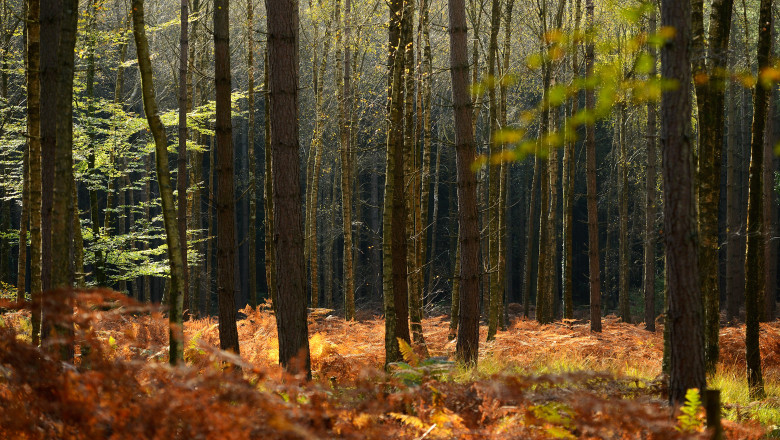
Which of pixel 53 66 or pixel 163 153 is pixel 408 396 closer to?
pixel 163 153

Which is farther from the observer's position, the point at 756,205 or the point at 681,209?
the point at 756,205

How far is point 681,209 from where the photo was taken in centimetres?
412

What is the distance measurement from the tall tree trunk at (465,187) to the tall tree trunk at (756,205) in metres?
3.03

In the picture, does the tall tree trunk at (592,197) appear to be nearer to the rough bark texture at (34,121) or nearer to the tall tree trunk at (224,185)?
the tall tree trunk at (224,185)

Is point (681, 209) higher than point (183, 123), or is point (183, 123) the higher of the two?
point (183, 123)

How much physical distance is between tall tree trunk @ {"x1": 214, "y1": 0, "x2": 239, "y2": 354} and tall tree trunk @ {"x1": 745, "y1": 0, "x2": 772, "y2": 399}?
600cm

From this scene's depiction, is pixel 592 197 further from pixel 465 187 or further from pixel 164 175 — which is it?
pixel 164 175

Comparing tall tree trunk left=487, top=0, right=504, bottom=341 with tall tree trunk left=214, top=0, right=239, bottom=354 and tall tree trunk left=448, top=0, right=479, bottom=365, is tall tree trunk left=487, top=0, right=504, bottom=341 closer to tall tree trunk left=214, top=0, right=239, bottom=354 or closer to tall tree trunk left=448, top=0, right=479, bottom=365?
tall tree trunk left=448, top=0, right=479, bottom=365

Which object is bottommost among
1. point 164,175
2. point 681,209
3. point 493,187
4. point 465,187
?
point 681,209

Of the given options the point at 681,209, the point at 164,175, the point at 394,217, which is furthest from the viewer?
the point at 394,217

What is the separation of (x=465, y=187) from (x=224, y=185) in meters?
3.04

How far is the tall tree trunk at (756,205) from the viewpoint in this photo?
21.4 feet

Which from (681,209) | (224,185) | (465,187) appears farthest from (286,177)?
(681,209)

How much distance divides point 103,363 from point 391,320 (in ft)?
16.5
